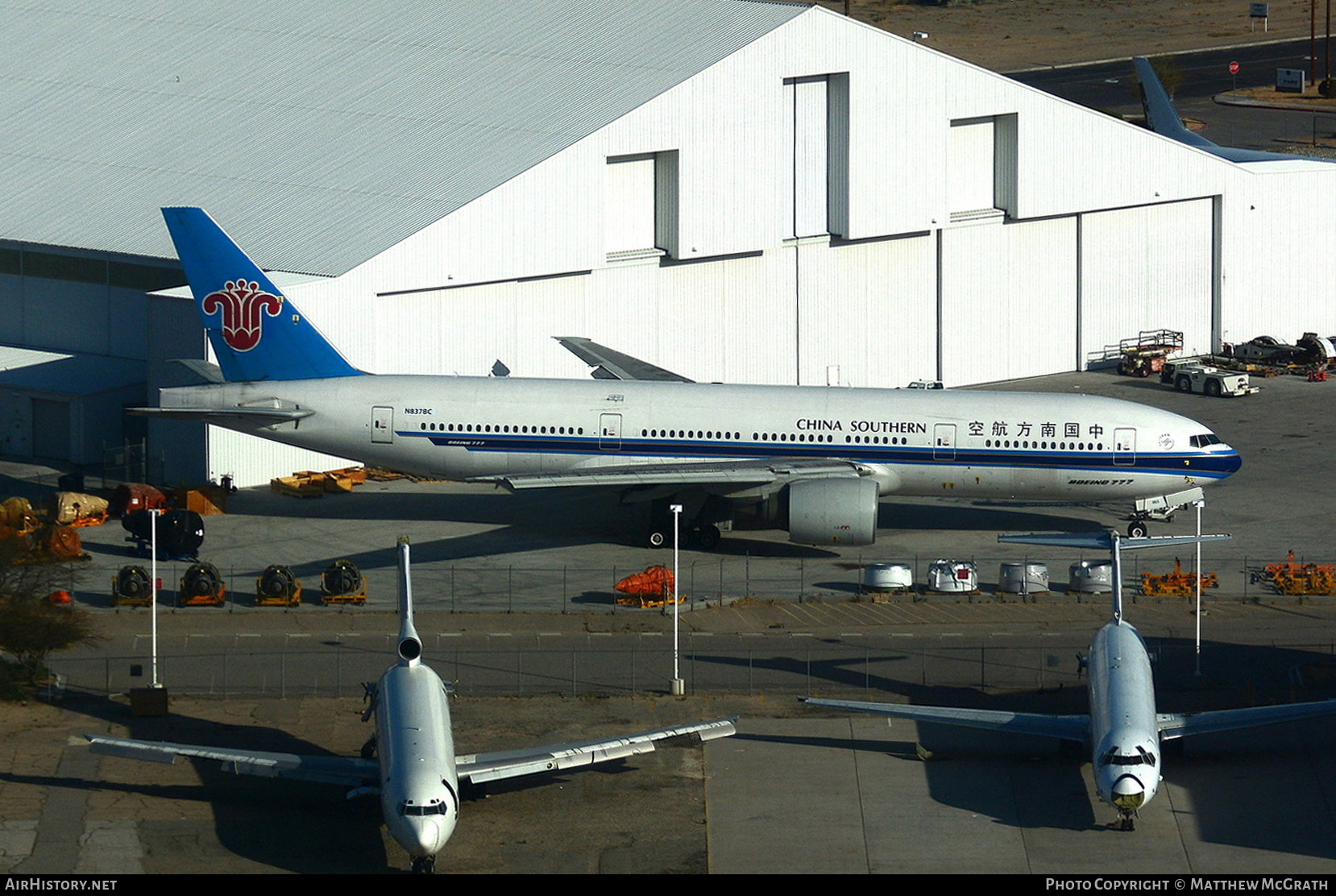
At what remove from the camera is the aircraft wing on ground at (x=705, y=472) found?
5869cm

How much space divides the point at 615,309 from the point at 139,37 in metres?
26.0

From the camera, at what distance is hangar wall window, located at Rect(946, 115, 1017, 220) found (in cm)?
8381

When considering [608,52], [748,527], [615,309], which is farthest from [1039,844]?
[608,52]

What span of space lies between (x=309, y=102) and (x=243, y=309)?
1955 centimetres

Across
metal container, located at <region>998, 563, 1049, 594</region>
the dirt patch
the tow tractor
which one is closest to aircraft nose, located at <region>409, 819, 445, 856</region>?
metal container, located at <region>998, 563, 1049, 594</region>

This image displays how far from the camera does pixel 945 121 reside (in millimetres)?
81562

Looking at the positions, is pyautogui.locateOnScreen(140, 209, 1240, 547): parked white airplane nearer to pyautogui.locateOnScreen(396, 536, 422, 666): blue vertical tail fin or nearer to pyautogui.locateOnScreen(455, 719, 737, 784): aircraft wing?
pyautogui.locateOnScreen(396, 536, 422, 666): blue vertical tail fin

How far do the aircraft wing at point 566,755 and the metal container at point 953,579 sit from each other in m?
17.4

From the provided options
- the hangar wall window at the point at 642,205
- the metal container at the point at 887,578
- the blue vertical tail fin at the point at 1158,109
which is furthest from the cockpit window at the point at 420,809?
the blue vertical tail fin at the point at 1158,109

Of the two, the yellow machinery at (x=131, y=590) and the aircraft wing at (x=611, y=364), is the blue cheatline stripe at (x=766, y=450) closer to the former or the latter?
the aircraft wing at (x=611, y=364)

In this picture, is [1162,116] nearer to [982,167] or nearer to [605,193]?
[982,167]

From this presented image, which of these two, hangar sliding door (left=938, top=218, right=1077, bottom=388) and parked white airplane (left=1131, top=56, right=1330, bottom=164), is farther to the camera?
parked white airplane (left=1131, top=56, right=1330, bottom=164)

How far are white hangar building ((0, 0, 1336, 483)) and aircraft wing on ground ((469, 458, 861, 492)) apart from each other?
486 inches
